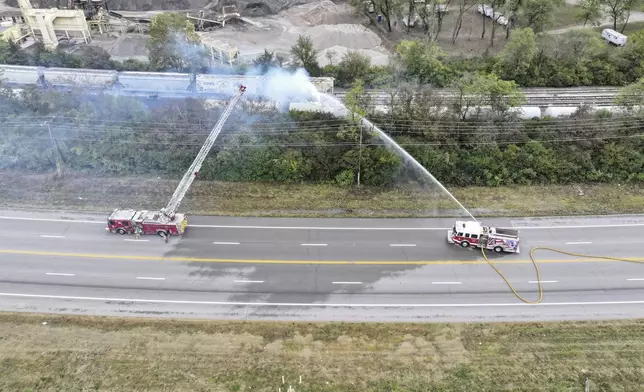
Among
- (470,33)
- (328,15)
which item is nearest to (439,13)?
(470,33)

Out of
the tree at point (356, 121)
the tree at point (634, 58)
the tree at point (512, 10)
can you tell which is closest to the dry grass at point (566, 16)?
the tree at point (512, 10)

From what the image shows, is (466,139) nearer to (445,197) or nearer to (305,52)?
(445,197)

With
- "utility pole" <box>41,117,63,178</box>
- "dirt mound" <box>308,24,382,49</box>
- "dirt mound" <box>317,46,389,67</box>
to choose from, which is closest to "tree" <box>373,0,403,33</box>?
"dirt mound" <box>308,24,382,49</box>

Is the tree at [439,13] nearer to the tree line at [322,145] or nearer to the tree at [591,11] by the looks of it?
the tree at [591,11]

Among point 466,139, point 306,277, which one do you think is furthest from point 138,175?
point 466,139

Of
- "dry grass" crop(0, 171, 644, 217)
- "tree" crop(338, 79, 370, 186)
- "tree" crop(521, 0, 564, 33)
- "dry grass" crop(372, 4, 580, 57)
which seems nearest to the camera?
"dry grass" crop(0, 171, 644, 217)

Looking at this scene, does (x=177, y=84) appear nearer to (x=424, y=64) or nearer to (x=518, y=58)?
(x=424, y=64)

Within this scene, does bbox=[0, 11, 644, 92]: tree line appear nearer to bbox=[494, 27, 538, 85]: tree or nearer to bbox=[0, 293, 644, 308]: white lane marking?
bbox=[494, 27, 538, 85]: tree
